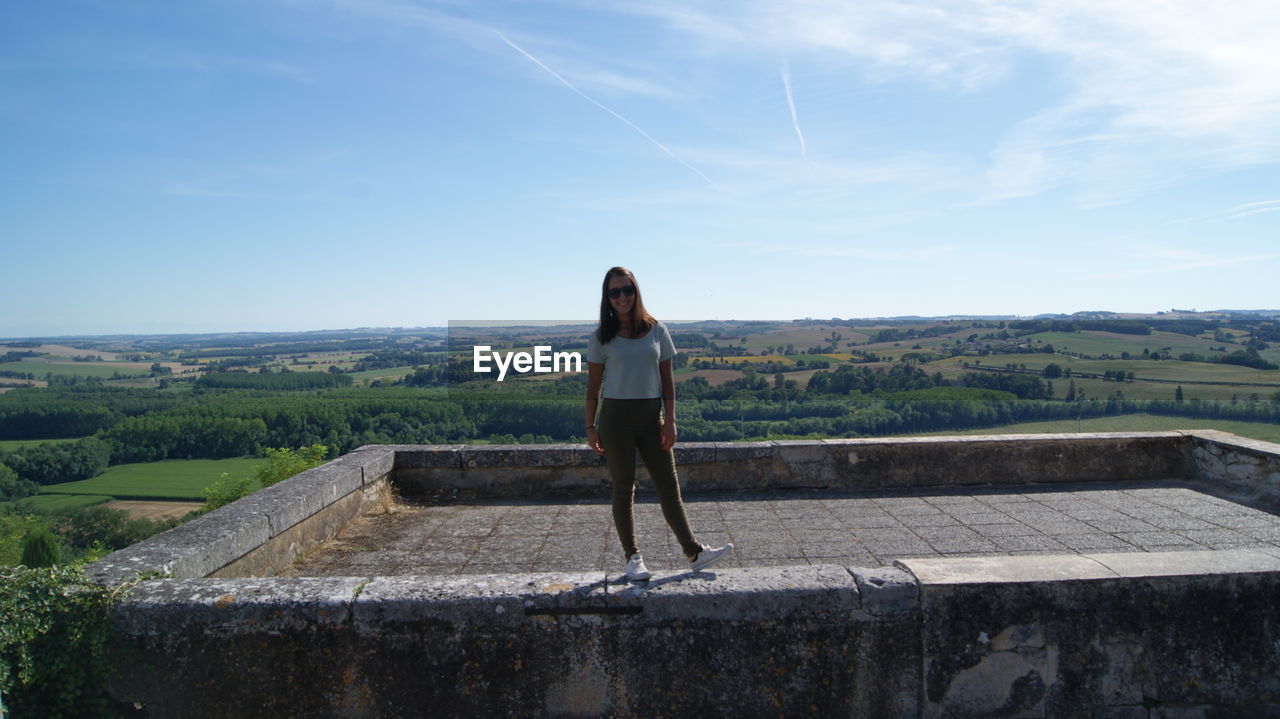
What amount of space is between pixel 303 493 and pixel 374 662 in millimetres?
2310

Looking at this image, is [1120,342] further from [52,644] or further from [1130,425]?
[52,644]

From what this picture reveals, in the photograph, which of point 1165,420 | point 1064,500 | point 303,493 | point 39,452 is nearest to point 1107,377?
point 1165,420

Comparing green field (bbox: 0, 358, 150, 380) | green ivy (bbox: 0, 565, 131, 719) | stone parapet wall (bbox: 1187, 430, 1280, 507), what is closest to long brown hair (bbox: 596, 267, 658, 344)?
green ivy (bbox: 0, 565, 131, 719)

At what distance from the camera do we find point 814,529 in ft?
16.0

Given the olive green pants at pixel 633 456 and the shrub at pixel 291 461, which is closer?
the olive green pants at pixel 633 456

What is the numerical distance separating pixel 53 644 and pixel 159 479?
1956 inches

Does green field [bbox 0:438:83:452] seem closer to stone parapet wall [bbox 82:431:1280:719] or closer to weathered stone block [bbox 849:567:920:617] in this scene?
stone parapet wall [bbox 82:431:1280:719]

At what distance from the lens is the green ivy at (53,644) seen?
252 centimetres

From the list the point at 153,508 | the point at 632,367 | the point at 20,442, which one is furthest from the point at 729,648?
the point at 20,442

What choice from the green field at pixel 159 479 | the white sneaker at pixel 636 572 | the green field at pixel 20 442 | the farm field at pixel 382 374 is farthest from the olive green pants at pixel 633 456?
the farm field at pixel 382 374

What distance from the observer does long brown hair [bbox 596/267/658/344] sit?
312 centimetres

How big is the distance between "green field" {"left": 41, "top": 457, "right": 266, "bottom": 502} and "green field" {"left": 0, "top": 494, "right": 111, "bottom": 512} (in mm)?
627

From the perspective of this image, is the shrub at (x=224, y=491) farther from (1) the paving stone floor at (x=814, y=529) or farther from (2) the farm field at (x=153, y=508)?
(2) the farm field at (x=153, y=508)

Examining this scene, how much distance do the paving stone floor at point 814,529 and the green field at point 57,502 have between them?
4233cm
